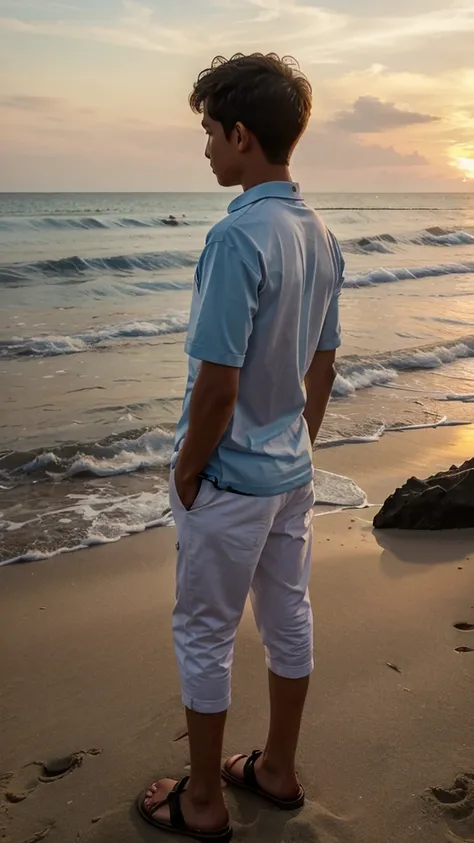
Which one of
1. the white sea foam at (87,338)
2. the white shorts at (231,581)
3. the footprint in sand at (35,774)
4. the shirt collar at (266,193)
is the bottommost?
the white sea foam at (87,338)

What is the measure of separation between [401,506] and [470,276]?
56.6 ft

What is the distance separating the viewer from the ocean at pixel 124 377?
5.40 metres

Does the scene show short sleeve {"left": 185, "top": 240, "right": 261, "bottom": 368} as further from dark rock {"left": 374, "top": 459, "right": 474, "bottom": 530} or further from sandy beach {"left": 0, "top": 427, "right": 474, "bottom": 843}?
dark rock {"left": 374, "top": 459, "right": 474, "bottom": 530}

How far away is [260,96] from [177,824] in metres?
1.90

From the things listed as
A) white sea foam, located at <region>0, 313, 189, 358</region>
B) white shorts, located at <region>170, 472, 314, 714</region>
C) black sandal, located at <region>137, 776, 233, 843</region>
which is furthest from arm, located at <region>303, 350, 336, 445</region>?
white sea foam, located at <region>0, 313, 189, 358</region>

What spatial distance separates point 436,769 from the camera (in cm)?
261

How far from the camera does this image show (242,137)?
1.99 metres

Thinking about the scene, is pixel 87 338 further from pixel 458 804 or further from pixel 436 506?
pixel 458 804

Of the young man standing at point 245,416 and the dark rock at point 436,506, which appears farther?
the dark rock at point 436,506

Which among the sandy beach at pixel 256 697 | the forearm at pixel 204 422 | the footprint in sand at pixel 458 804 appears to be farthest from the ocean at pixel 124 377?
the forearm at pixel 204 422

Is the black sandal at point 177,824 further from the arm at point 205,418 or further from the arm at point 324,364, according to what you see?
the arm at point 324,364

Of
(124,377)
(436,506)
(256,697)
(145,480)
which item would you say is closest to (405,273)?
(124,377)

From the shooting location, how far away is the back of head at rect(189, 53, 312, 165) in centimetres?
194

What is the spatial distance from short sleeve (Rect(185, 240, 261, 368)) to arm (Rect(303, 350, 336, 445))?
0.56 meters
